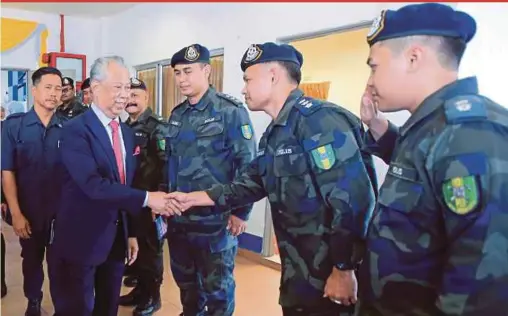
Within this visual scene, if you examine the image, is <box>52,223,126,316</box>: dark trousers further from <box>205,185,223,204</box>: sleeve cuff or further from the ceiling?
the ceiling

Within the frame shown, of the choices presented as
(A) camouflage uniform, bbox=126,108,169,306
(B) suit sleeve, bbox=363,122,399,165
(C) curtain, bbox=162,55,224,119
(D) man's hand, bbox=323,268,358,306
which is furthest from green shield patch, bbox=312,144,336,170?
(C) curtain, bbox=162,55,224,119

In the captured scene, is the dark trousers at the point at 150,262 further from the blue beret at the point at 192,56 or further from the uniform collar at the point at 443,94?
the uniform collar at the point at 443,94

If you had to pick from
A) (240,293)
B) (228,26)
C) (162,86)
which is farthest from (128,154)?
(162,86)

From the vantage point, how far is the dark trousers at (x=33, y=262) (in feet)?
9.86

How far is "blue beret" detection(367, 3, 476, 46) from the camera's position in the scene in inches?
41.1

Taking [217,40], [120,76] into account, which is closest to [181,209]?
[120,76]

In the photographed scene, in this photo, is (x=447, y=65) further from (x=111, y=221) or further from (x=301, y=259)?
(x=111, y=221)

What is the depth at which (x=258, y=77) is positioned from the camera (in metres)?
1.83

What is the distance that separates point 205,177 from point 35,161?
123cm

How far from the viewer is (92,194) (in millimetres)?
1959

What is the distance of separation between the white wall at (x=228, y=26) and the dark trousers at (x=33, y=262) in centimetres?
210

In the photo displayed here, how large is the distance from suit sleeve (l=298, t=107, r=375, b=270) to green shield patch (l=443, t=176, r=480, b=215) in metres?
0.53

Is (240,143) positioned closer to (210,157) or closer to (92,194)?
(210,157)

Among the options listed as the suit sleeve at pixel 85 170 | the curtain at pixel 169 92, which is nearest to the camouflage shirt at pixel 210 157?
the suit sleeve at pixel 85 170
